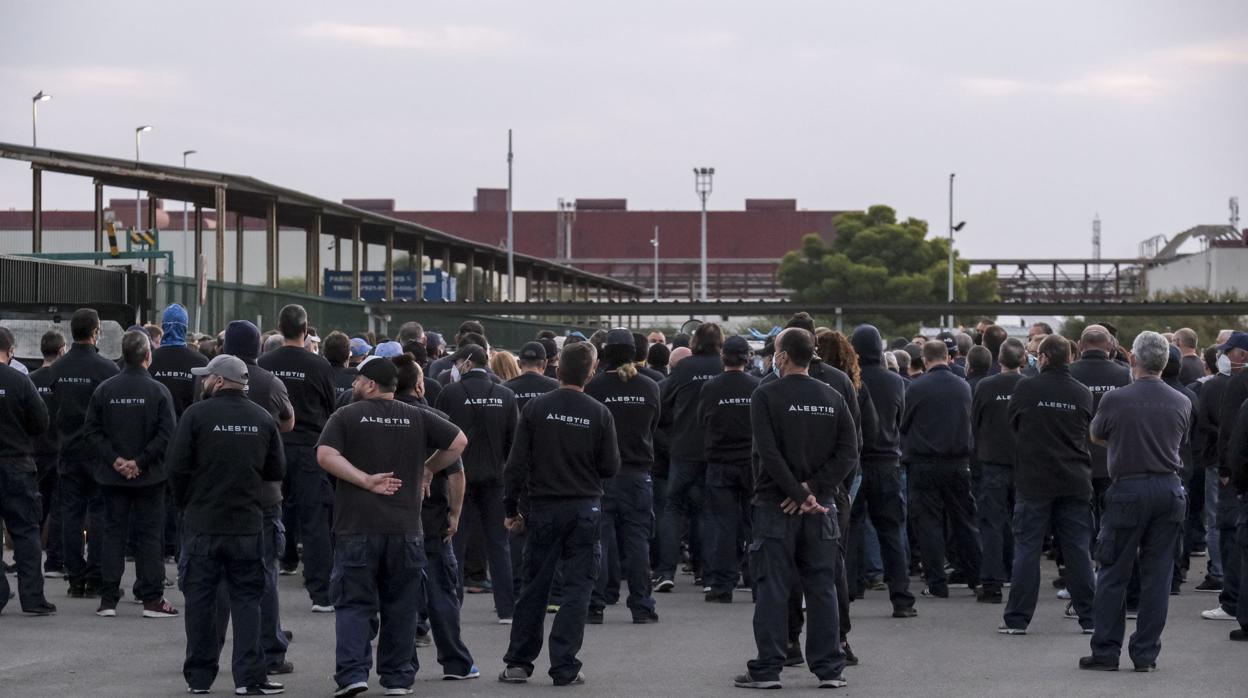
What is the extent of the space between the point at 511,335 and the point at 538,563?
89.4 feet

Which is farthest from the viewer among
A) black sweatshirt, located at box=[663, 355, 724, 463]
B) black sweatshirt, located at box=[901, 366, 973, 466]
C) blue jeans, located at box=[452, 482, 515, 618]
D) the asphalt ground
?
black sweatshirt, located at box=[663, 355, 724, 463]

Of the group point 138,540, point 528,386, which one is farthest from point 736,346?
point 138,540

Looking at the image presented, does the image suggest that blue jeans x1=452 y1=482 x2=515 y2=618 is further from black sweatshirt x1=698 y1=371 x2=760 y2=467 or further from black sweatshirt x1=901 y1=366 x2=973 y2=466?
black sweatshirt x1=901 y1=366 x2=973 y2=466

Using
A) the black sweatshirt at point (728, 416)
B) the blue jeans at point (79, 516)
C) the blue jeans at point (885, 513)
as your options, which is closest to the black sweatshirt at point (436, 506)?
the black sweatshirt at point (728, 416)

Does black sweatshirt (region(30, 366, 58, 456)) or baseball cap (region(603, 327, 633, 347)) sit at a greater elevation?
baseball cap (region(603, 327, 633, 347))

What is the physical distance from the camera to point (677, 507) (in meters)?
14.8

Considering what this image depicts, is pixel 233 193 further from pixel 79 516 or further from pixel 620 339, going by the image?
pixel 620 339

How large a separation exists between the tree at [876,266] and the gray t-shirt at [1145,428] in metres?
78.4

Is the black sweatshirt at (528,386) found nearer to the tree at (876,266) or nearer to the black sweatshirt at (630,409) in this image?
the black sweatshirt at (630,409)

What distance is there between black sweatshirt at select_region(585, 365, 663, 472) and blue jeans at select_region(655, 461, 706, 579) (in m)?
1.41

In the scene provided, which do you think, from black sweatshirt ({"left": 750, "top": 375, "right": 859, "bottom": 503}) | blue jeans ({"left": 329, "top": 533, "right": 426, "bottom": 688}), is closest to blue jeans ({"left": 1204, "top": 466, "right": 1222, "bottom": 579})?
black sweatshirt ({"left": 750, "top": 375, "right": 859, "bottom": 503})

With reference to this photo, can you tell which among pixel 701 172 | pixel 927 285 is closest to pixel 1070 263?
pixel 927 285

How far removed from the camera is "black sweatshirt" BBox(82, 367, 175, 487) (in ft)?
41.6

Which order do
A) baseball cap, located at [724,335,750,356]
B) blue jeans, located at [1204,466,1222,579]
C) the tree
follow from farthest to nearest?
the tree, blue jeans, located at [1204,466,1222,579], baseball cap, located at [724,335,750,356]
